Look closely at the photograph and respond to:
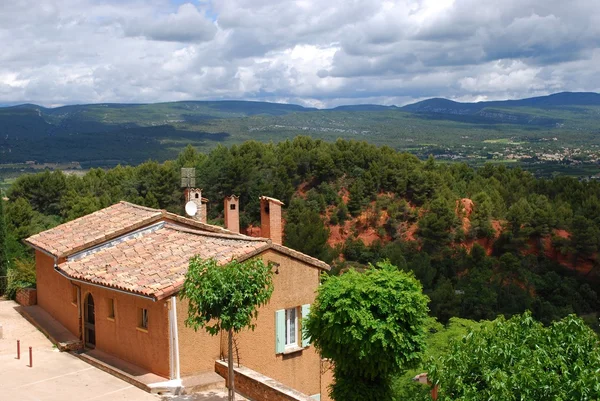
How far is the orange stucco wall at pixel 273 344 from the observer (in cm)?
1472

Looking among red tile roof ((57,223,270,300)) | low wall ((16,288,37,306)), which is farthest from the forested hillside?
red tile roof ((57,223,270,300))

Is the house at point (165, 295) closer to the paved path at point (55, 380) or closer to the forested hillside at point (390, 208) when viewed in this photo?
the paved path at point (55, 380)

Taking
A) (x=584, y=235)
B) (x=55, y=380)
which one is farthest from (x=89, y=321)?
(x=584, y=235)

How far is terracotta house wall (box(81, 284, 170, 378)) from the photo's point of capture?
574 inches

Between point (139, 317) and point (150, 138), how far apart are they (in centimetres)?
17240

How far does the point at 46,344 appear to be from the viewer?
1814cm

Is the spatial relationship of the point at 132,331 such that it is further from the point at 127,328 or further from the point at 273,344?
the point at 273,344

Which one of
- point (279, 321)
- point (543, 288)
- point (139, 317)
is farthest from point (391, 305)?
point (543, 288)

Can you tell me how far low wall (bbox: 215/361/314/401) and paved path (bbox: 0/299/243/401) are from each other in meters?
0.46

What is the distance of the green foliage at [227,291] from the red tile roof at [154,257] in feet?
8.26

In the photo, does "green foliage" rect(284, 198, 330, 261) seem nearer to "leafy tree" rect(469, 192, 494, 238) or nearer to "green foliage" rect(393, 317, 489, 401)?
"leafy tree" rect(469, 192, 494, 238)

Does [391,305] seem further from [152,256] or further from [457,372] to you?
[152,256]

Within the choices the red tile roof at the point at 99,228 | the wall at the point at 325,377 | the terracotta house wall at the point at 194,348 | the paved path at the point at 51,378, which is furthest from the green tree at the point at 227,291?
the red tile roof at the point at 99,228

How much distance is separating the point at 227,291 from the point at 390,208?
149 ft
